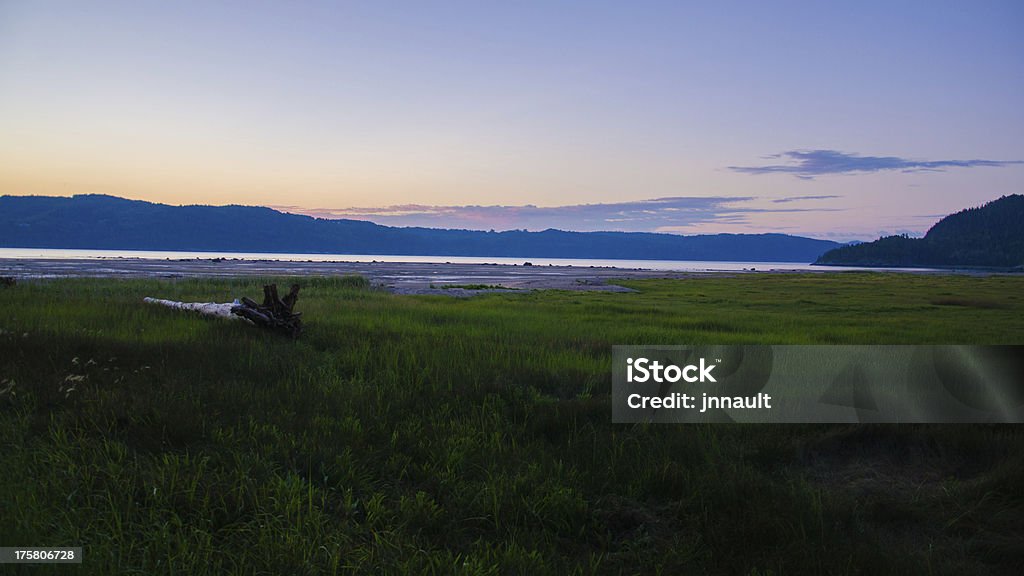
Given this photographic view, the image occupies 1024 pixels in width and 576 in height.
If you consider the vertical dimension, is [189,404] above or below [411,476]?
above

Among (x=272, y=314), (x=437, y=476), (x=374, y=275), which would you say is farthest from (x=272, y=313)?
(x=374, y=275)

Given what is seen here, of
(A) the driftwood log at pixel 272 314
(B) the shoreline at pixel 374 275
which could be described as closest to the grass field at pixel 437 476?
(A) the driftwood log at pixel 272 314

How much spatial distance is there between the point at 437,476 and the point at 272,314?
29.4 ft

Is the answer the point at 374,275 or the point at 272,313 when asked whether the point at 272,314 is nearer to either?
the point at 272,313

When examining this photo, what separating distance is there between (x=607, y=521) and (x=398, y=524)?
216 cm

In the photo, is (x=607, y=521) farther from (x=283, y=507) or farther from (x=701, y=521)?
(x=283, y=507)

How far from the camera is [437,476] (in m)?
6.95

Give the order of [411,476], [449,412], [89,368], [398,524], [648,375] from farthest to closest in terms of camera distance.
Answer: [648,375] → [89,368] → [449,412] → [411,476] → [398,524]

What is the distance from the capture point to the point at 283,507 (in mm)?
6039

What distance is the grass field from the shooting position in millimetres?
5559

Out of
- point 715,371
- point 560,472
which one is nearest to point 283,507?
point 560,472

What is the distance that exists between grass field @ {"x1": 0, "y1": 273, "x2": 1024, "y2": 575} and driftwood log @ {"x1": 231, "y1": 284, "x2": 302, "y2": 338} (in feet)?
7.65

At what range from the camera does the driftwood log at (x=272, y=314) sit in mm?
14133

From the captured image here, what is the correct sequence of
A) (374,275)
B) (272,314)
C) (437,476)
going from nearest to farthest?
(437,476)
(272,314)
(374,275)
